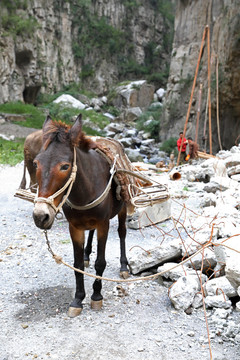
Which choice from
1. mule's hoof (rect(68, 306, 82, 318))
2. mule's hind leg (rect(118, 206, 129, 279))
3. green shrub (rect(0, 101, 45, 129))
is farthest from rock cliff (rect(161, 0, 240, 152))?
mule's hoof (rect(68, 306, 82, 318))

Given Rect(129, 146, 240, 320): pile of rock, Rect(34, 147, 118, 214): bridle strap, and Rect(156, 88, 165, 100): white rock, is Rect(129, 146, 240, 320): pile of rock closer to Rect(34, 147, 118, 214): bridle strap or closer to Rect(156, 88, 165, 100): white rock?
Rect(34, 147, 118, 214): bridle strap

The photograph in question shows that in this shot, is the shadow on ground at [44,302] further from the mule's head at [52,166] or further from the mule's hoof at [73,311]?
the mule's head at [52,166]

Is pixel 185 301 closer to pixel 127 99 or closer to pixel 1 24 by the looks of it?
pixel 1 24

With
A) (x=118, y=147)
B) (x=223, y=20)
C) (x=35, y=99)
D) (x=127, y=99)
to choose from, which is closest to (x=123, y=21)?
(x=127, y=99)

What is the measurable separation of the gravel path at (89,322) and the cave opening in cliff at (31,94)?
83.3 ft

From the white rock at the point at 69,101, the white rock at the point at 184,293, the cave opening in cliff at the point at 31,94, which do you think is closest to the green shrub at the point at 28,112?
the white rock at the point at 69,101

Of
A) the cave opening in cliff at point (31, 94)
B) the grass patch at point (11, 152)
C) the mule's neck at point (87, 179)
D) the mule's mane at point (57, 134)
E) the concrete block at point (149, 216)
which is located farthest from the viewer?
the cave opening in cliff at point (31, 94)

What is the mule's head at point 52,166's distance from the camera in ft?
7.16

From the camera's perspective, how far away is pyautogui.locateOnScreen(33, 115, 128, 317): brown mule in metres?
2.25

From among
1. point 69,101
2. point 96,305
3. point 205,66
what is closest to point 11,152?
point 205,66

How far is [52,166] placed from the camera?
2.28 meters

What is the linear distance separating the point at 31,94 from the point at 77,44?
8.24 m

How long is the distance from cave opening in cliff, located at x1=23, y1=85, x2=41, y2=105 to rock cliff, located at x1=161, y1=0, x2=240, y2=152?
12450mm

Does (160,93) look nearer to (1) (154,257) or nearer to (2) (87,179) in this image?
(1) (154,257)
